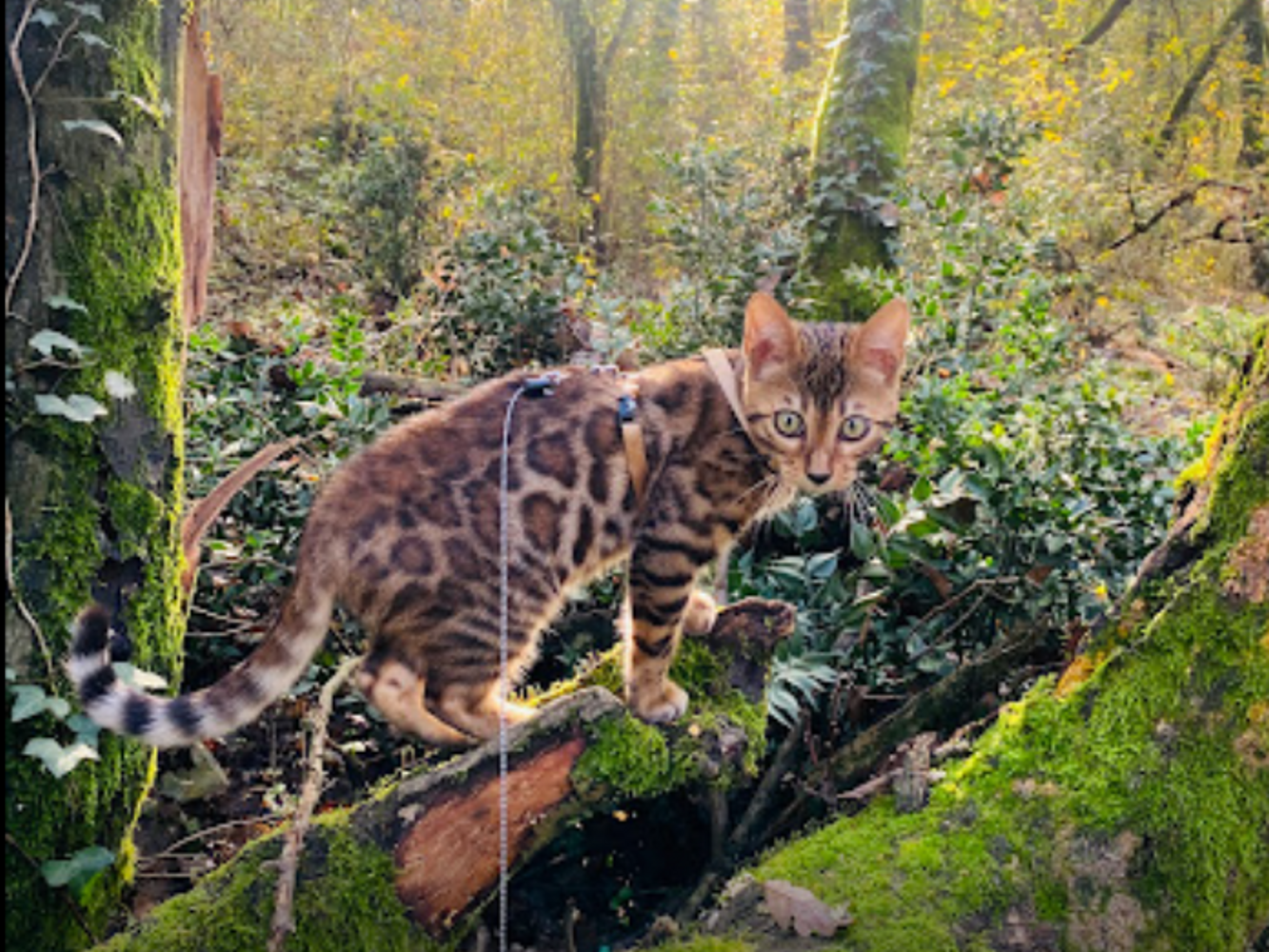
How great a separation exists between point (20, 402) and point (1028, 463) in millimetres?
3184

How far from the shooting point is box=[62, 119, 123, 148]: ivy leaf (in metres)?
2.30

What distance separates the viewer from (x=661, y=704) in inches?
125

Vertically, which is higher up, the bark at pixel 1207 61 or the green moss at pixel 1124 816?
the bark at pixel 1207 61

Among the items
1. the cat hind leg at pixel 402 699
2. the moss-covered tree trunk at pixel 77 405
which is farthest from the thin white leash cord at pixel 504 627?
the moss-covered tree trunk at pixel 77 405

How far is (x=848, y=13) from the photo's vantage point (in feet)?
24.3

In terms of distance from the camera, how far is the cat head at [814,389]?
318cm

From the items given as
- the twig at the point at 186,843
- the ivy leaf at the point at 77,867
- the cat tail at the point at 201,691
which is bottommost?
the twig at the point at 186,843

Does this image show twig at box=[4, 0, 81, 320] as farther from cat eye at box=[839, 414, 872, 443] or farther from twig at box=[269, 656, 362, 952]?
cat eye at box=[839, 414, 872, 443]

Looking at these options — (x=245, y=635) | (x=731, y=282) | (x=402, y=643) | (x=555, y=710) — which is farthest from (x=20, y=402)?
(x=731, y=282)

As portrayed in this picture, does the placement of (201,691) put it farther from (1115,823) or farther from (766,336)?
(1115,823)

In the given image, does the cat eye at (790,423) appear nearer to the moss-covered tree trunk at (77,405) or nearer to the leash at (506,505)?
the leash at (506,505)

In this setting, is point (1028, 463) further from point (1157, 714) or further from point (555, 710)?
point (555, 710)

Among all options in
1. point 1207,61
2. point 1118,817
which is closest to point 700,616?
point 1118,817

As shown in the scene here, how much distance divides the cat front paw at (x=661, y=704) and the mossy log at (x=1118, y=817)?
60 centimetres
